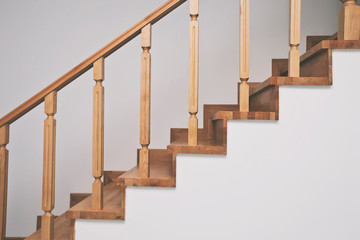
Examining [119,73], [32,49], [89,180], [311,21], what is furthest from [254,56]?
[32,49]

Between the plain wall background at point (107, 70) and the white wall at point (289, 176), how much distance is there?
123 cm

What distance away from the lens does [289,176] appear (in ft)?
3.63

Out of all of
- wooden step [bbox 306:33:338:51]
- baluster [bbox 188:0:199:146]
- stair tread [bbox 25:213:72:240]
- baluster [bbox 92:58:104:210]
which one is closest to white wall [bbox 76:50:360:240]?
baluster [bbox 188:0:199:146]

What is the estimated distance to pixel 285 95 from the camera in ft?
3.64

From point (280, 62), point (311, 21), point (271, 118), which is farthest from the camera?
point (311, 21)

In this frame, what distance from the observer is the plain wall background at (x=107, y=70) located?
235 cm

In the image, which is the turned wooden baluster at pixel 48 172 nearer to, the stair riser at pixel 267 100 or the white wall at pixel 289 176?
the white wall at pixel 289 176

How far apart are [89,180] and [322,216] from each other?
1782mm

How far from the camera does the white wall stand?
1.10 meters

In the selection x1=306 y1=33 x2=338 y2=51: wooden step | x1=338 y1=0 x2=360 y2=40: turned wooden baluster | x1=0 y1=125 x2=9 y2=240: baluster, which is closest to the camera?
x1=338 y1=0 x2=360 y2=40: turned wooden baluster

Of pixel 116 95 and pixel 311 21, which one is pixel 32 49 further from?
pixel 311 21

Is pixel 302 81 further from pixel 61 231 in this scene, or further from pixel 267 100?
pixel 61 231

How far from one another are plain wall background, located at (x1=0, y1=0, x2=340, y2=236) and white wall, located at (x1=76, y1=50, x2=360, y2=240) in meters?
1.23

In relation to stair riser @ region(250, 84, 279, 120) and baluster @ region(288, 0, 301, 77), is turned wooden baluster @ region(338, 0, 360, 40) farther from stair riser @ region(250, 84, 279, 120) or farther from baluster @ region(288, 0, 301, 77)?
stair riser @ region(250, 84, 279, 120)
